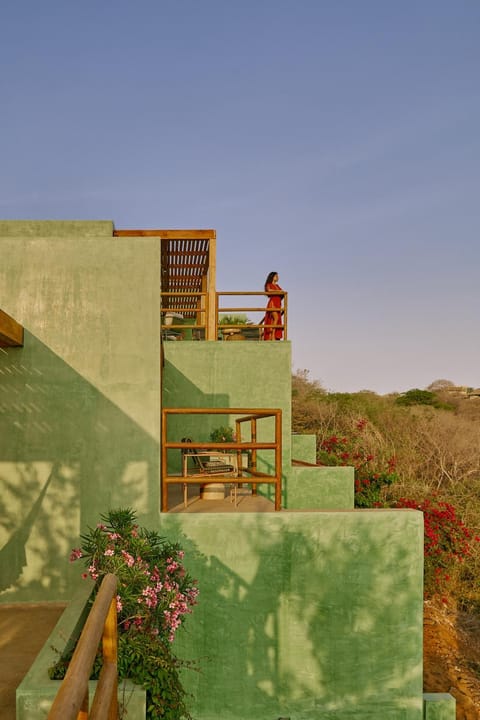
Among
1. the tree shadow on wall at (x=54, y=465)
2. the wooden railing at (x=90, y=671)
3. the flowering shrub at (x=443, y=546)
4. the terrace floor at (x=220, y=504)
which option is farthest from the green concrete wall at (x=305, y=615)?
the flowering shrub at (x=443, y=546)

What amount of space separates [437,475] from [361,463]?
2.63 meters

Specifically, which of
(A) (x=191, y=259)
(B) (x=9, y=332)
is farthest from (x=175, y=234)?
(B) (x=9, y=332)

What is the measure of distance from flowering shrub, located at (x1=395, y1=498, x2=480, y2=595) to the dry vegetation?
10 centimetres

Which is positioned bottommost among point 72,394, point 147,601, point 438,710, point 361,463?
point 438,710

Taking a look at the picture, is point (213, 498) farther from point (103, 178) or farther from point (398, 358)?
point (398, 358)

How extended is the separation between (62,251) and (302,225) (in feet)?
46.2

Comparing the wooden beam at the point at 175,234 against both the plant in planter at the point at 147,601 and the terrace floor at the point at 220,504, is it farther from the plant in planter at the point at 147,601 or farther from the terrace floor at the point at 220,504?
the plant in planter at the point at 147,601

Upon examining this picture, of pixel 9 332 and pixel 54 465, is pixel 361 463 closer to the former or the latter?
pixel 54 465

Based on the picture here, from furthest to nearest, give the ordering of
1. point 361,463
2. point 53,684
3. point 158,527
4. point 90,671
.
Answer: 1. point 361,463
2. point 158,527
3. point 53,684
4. point 90,671

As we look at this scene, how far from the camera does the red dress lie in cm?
985

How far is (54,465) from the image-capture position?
214 inches

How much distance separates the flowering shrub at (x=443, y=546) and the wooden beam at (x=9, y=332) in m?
8.52

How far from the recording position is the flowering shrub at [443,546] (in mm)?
10445

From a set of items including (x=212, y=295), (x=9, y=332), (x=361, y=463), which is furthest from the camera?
(x=361, y=463)
